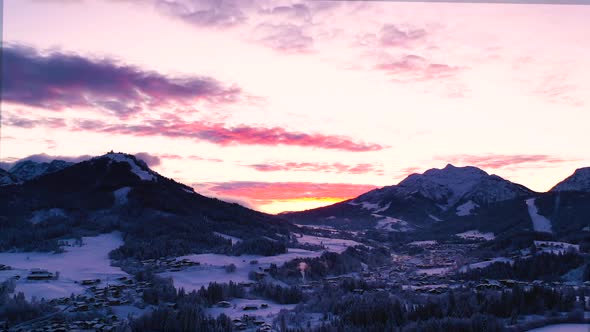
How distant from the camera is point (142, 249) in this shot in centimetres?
3412

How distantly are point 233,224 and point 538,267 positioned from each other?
87.0ft

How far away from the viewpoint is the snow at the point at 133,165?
52.0 m

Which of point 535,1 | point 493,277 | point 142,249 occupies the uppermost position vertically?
point 535,1

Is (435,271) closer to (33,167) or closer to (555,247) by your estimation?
(555,247)

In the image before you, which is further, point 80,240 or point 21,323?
point 80,240

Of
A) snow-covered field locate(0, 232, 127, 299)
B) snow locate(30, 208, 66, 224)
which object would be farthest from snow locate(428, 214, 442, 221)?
snow-covered field locate(0, 232, 127, 299)

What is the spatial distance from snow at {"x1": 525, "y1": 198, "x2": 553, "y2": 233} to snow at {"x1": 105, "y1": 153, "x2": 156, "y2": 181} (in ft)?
140

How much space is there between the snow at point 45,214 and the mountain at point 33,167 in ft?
67.7

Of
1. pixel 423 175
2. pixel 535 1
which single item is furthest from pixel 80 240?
pixel 423 175

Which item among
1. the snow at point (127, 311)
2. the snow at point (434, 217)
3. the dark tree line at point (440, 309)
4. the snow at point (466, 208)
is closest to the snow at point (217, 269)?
the snow at point (127, 311)

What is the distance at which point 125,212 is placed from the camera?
44.2m

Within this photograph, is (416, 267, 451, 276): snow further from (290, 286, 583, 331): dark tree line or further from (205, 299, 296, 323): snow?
(205, 299, 296, 323): snow

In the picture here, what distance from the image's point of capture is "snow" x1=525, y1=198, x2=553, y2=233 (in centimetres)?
6962

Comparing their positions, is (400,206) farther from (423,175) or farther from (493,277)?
(493,277)
